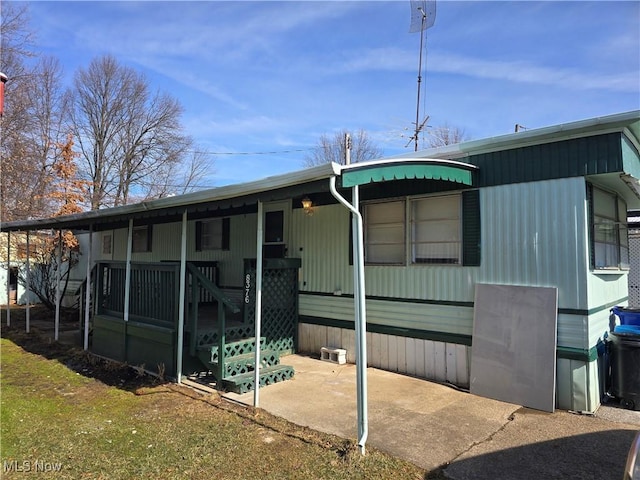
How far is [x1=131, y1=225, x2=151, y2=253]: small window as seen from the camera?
11.1 meters

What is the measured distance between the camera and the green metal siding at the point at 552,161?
176 inches

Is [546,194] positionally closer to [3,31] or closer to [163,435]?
[163,435]

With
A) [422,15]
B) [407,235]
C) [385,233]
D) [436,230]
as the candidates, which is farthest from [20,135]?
[436,230]

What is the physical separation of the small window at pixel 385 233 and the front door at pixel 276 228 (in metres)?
1.78

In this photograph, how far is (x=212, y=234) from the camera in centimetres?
928

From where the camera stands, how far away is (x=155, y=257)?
10727 mm

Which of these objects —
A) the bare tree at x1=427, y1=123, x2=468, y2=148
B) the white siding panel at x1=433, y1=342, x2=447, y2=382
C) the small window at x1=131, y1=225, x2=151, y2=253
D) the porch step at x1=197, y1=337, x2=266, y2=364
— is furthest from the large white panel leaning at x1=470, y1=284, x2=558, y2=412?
the bare tree at x1=427, y1=123, x2=468, y2=148

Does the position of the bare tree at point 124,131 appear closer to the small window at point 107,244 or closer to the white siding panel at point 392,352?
the small window at point 107,244

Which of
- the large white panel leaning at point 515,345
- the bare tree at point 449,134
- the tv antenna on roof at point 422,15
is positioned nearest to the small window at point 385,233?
the large white panel leaning at point 515,345

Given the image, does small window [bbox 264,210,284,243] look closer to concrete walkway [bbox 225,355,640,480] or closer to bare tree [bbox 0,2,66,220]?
concrete walkway [bbox 225,355,640,480]

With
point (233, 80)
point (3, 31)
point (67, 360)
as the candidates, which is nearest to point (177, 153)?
point (3, 31)

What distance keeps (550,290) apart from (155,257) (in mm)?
9081

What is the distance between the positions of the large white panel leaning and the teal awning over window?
1431mm

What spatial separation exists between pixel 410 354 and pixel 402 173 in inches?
114
